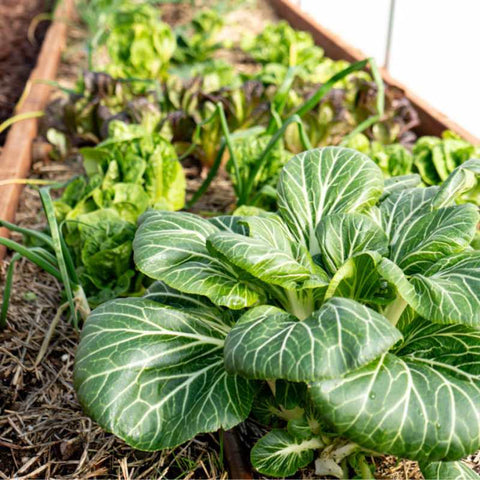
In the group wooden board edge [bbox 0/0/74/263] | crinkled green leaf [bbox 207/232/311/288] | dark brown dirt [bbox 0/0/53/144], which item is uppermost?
crinkled green leaf [bbox 207/232/311/288]

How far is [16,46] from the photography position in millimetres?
5004

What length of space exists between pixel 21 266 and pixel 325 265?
4.62 feet

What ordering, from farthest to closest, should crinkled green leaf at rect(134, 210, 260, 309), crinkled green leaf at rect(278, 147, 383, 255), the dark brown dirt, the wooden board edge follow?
the dark brown dirt → the wooden board edge → crinkled green leaf at rect(278, 147, 383, 255) → crinkled green leaf at rect(134, 210, 260, 309)

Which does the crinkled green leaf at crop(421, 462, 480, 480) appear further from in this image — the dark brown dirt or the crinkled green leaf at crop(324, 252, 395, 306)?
the dark brown dirt

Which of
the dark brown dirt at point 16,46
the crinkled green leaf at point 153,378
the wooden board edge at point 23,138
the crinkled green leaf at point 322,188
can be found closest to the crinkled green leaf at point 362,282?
the crinkled green leaf at point 322,188

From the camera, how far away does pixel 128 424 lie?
139 centimetres

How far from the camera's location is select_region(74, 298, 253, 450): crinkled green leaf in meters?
1.40

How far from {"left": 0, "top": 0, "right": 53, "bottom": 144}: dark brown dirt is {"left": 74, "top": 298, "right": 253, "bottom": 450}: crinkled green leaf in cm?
234

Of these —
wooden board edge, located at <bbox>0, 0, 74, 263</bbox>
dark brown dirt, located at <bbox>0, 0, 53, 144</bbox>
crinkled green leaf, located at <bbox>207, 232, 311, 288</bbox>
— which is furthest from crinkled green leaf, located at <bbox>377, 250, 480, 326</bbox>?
dark brown dirt, located at <bbox>0, 0, 53, 144</bbox>

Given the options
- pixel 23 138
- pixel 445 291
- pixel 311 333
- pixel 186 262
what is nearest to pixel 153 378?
pixel 186 262

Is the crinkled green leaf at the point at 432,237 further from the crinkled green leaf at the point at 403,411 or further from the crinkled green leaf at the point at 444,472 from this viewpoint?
the crinkled green leaf at the point at 444,472

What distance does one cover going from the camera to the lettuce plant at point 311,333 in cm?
123

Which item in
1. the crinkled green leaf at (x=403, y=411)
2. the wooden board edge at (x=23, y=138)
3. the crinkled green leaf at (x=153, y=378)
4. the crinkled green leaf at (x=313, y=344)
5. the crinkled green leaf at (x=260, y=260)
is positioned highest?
the crinkled green leaf at (x=260, y=260)

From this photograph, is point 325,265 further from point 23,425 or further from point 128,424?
point 23,425
